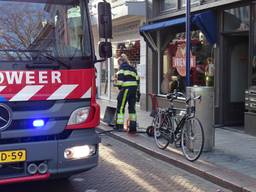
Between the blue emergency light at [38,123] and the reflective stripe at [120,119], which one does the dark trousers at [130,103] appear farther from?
the blue emergency light at [38,123]

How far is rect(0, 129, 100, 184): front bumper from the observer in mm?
5613

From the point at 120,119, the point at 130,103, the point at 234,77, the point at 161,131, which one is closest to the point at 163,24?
the point at 234,77

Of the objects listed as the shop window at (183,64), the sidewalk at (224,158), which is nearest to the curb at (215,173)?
the sidewalk at (224,158)

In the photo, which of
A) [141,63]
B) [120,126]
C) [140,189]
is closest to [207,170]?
[140,189]

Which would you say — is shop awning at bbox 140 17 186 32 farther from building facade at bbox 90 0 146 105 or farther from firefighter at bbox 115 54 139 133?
firefighter at bbox 115 54 139 133

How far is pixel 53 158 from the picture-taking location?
18.9ft

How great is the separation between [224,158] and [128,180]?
188 cm

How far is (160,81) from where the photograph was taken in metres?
15.3

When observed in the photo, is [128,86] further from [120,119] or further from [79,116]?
[79,116]

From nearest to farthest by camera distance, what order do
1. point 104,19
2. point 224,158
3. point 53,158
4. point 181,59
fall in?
point 53,158 < point 104,19 < point 224,158 < point 181,59

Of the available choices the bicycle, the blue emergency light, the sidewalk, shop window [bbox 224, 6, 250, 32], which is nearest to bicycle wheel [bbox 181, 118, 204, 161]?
the bicycle

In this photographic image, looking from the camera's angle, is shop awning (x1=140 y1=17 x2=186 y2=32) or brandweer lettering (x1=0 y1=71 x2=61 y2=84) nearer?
brandweer lettering (x1=0 y1=71 x2=61 y2=84)

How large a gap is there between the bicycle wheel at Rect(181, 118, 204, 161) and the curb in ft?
0.46

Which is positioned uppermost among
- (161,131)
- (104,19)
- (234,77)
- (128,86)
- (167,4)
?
(167,4)
